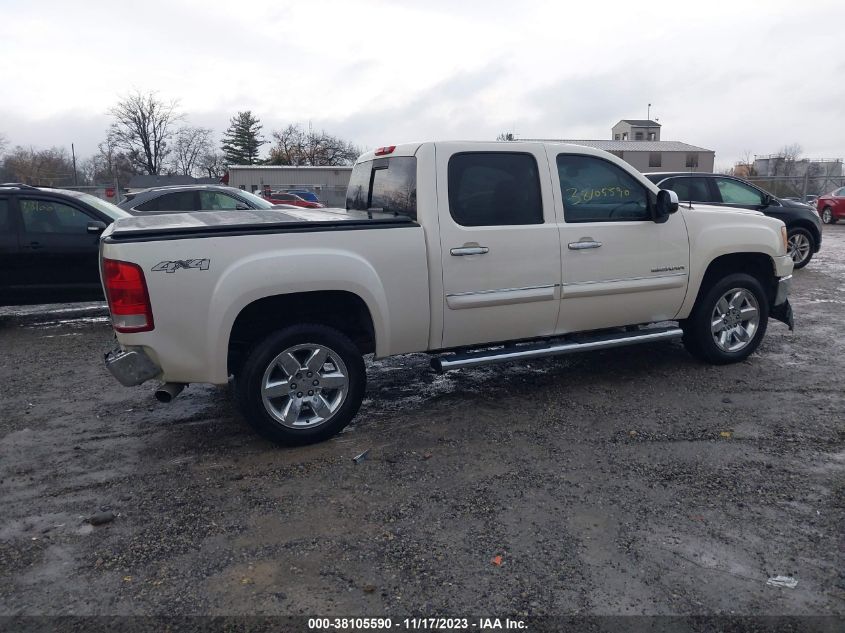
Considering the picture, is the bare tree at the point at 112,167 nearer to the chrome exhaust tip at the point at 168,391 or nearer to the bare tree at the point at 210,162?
the bare tree at the point at 210,162

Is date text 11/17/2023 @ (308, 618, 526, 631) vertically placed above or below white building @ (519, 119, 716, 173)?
below

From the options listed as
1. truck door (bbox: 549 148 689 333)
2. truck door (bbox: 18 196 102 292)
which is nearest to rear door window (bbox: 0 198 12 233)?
truck door (bbox: 18 196 102 292)

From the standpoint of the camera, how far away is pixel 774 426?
15.7 ft

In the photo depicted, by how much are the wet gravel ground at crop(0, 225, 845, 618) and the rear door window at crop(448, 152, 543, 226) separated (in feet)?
4.79

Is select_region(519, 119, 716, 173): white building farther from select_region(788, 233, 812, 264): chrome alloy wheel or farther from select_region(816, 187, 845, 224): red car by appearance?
select_region(788, 233, 812, 264): chrome alloy wheel

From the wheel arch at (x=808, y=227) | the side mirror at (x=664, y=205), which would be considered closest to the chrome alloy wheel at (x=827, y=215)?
the wheel arch at (x=808, y=227)

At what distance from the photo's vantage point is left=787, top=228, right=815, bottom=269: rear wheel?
12398 millimetres

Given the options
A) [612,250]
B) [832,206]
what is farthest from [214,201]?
[832,206]

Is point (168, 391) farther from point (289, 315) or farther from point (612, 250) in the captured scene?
Answer: point (612, 250)

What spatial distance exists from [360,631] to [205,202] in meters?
10.6

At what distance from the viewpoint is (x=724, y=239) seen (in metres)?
5.88

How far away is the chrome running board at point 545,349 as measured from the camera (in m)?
4.88

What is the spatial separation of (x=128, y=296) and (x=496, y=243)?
2481mm

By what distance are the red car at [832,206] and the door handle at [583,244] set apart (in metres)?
22.2
